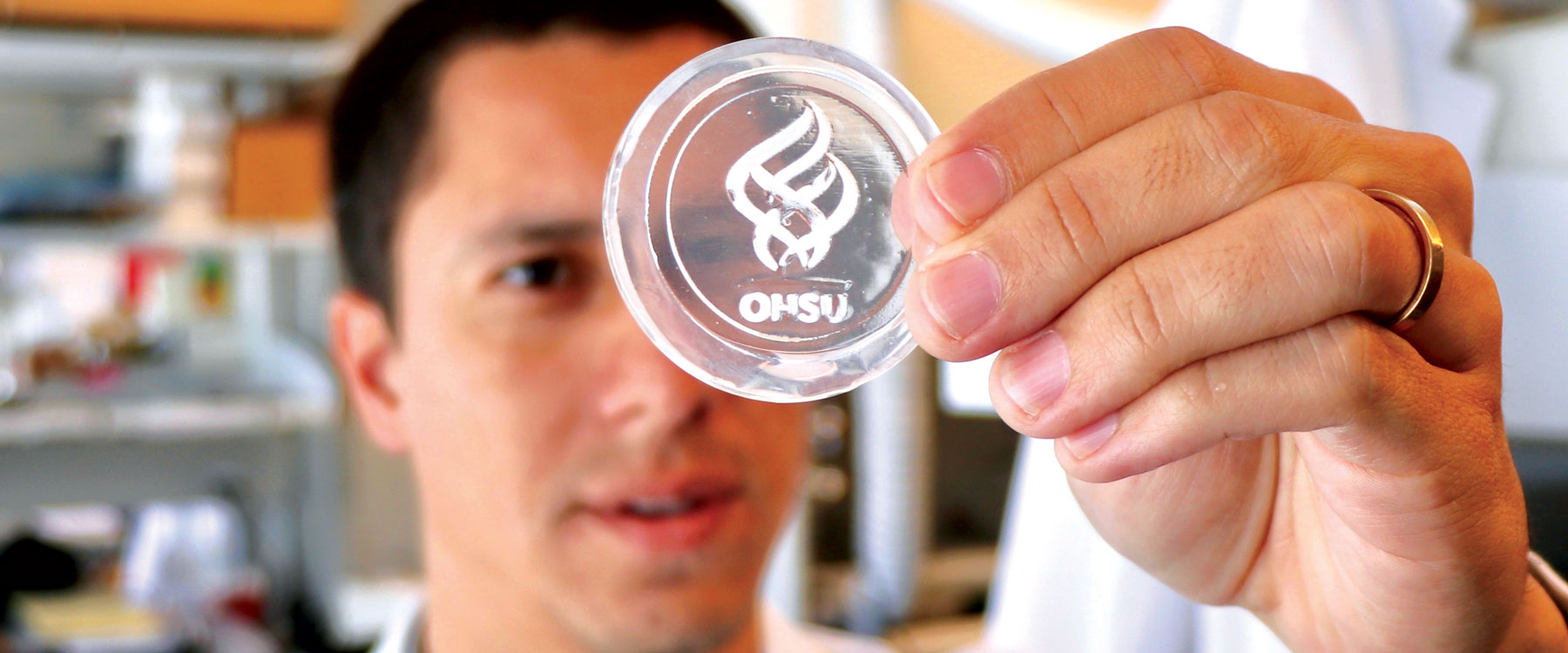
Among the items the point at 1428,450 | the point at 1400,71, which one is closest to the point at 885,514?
the point at 1400,71

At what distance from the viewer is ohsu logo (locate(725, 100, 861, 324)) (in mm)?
417

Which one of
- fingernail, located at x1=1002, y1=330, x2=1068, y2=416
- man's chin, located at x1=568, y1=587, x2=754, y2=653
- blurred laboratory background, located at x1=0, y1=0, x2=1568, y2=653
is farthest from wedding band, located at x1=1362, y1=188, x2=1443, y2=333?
blurred laboratory background, located at x1=0, y1=0, x2=1568, y2=653

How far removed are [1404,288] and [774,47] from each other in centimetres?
23

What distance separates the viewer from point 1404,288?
1.21 ft

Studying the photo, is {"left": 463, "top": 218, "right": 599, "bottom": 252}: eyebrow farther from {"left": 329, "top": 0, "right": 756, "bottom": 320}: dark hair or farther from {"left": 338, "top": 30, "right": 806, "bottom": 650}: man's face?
{"left": 329, "top": 0, "right": 756, "bottom": 320}: dark hair

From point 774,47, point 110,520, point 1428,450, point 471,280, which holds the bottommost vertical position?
point 110,520

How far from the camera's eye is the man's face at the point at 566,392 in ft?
2.81

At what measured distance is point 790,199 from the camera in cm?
42

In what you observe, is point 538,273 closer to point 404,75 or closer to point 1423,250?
point 404,75

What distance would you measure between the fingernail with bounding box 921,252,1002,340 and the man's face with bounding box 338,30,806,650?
19.3 inches

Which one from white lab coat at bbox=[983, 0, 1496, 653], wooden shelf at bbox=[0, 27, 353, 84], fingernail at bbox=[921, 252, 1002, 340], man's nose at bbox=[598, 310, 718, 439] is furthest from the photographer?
wooden shelf at bbox=[0, 27, 353, 84]

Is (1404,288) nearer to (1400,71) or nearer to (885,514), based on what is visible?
(1400,71)

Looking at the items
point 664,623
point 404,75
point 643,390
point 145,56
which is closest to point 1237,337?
point 643,390

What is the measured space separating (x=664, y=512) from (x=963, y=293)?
1.81 feet
